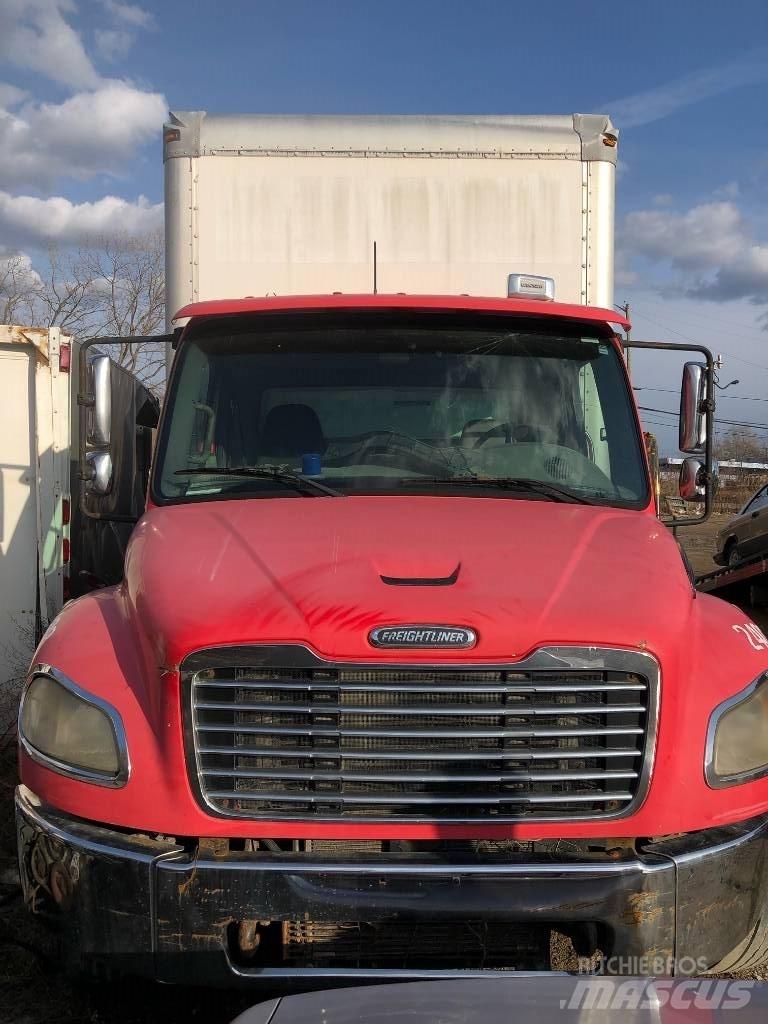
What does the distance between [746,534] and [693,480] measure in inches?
465

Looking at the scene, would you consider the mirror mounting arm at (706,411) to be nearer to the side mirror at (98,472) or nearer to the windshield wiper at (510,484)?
the windshield wiper at (510,484)

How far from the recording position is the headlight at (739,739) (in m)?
2.80

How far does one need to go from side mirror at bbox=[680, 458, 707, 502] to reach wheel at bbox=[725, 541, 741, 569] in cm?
1183

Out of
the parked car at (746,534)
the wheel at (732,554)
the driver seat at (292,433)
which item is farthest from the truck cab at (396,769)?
the wheel at (732,554)

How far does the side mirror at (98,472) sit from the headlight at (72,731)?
4.76 feet

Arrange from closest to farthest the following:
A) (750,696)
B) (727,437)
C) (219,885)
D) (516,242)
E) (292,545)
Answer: (219,885) → (750,696) → (292,545) → (516,242) → (727,437)

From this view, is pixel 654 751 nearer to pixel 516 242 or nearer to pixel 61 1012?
pixel 61 1012

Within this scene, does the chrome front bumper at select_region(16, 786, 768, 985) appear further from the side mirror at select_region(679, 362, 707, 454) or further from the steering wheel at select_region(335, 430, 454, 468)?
the side mirror at select_region(679, 362, 707, 454)

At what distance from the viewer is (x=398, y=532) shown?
3225 millimetres

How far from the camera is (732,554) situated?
16141mm

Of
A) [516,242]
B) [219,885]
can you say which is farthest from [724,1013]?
[516,242]

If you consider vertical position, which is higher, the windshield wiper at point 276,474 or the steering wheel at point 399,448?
the steering wheel at point 399,448

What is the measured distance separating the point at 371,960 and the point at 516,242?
4.08 metres

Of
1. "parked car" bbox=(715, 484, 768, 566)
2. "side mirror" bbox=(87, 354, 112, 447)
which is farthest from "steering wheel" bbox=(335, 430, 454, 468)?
"parked car" bbox=(715, 484, 768, 566)
